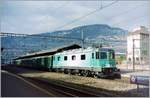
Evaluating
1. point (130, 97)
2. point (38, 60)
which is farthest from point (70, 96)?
point (38, 60)

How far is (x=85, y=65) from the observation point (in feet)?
93.1

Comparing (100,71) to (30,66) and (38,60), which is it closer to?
(38,60)

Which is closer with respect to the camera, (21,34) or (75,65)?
(75,65)

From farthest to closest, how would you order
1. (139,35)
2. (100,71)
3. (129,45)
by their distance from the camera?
(129,45) → (139,35) → (100,71)

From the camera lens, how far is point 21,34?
45656 mm

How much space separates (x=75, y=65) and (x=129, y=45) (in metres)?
75.8

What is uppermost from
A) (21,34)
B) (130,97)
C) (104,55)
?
(21,34)

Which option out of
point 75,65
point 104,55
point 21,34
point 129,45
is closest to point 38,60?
point 21,34

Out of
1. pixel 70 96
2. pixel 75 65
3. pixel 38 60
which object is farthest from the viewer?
pixel 38 60

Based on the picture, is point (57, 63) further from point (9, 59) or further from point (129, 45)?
point (9, 59)

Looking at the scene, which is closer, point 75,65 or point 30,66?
point 75,65

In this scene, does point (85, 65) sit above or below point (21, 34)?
below

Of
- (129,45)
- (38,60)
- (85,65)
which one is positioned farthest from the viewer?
(129,45)

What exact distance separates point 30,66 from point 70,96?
147 ft
